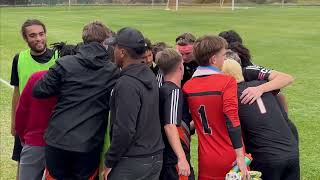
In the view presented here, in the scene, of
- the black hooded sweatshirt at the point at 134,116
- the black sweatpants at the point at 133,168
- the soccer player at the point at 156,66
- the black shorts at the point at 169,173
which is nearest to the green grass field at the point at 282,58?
the soccer player at the point at 156,66

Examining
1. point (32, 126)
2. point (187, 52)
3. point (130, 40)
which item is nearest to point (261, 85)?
point (187, 52)

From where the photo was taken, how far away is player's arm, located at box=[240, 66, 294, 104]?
4566 millimetres

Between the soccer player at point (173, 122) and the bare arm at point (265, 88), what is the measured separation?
60 cm

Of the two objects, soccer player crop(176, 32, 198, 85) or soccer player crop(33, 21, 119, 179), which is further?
soccer player crop(176, 32, 198, 85)

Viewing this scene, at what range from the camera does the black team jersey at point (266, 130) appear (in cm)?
458

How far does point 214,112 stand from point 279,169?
83 centimetres

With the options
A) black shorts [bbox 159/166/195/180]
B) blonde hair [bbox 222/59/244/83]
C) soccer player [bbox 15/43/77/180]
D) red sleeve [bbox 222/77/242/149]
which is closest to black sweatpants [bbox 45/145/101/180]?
soccer player [bbox 15/43/77/180]

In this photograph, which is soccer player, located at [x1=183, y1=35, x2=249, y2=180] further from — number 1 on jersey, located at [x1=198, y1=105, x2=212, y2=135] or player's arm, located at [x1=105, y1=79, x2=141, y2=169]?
player's arm, located at [x1=105, y1=79, x2=141, y2=169]

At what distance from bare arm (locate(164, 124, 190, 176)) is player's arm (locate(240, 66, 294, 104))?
70 cm

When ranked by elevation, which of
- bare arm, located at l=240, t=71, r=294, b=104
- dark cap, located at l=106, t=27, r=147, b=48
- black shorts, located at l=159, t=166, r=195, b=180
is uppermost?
dark cap, located at l=106, t=27, r=147, b=48

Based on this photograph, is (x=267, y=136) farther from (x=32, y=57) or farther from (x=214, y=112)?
(x=32, y=57)

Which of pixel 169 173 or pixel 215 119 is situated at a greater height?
pixel 215 119

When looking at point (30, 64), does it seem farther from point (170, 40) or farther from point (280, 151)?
point (170, 40)

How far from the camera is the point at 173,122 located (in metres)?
4.41
